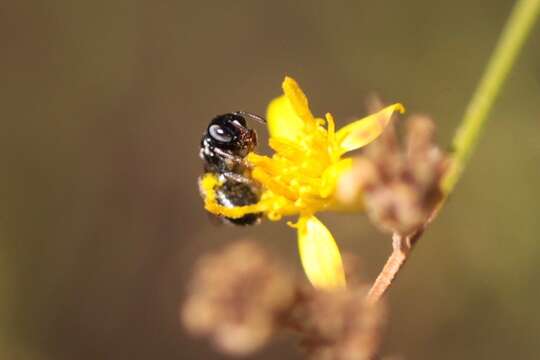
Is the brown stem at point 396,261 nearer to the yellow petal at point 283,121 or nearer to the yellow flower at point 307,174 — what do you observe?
the yellow flower at point 307,174

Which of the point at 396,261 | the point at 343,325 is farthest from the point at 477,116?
the point at 343,325

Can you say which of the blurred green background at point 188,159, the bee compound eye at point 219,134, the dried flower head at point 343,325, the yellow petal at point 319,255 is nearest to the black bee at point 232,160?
the bee compound eye at point 219,134

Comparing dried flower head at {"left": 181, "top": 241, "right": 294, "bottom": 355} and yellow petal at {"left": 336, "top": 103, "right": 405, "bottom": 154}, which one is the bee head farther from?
dried flower head at {"left": 181, "top": 241, "right": 294, "bottom": 355}

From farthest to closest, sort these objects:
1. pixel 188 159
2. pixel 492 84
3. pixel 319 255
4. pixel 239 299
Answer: pixel 188 159
pixel 319 255
pixel 492 84
pixel 239 299

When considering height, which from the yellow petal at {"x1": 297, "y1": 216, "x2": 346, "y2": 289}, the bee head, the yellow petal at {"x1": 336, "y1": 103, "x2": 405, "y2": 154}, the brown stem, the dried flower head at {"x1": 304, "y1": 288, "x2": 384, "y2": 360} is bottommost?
the dried flower head at {"x1": 304, "y1": 288, "x2": 384, "y2": 360}

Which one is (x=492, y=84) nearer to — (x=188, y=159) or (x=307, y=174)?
(x=307, y=174)

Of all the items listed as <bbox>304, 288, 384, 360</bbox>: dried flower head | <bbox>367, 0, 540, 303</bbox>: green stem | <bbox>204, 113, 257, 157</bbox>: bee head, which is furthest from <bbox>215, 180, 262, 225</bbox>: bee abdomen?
<bbox>304, 288, 384, 360</bbox>: dried flower head

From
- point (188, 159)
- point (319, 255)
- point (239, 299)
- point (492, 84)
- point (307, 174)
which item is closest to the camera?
point (239, 299)

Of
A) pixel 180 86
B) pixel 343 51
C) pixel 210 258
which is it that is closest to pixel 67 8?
pixel 180 86
